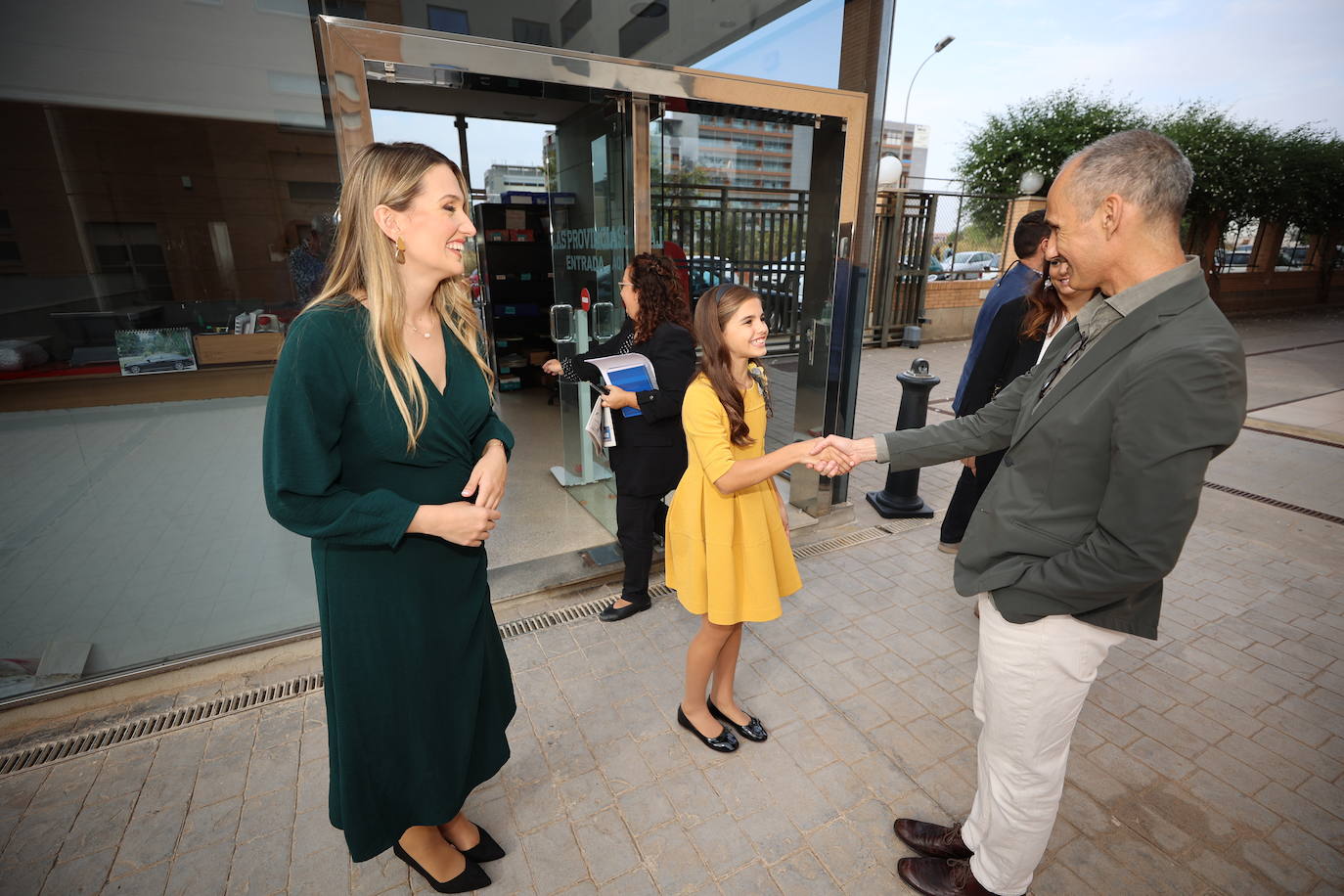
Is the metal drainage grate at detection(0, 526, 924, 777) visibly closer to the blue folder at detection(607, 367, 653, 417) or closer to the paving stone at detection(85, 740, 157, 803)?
the paving stone at detection(85, 740, 157, 803)

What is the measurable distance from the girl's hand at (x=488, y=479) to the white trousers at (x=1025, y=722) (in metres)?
1.40

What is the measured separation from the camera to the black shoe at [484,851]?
6.70 ft

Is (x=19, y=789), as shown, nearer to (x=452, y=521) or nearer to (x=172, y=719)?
(x=172, y=719)

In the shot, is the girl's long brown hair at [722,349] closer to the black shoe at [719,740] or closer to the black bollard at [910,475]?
the black shoe at [719,740]

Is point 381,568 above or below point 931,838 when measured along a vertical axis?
above

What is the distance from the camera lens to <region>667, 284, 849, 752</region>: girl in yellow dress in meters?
2.15

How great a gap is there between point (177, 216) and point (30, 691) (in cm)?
227

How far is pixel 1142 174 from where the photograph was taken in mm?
1387

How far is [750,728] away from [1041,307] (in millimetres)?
2528

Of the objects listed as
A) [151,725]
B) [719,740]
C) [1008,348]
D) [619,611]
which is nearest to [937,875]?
[719,740]

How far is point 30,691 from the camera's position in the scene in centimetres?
283

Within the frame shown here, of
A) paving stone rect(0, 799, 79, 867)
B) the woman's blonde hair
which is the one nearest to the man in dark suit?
the woman's blonde hair

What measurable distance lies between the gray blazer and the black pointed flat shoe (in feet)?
6.94

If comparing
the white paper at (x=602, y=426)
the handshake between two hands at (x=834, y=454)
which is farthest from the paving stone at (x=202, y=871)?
the handshake between two hands at (x=834, y=454)
